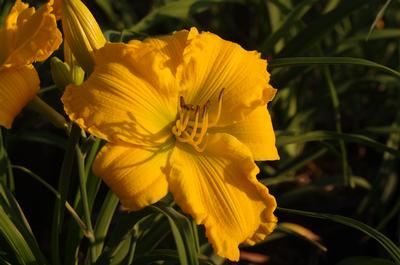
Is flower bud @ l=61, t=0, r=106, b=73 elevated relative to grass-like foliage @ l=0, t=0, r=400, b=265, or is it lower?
elevated

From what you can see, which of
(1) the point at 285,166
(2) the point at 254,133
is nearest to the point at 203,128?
(2) the point at 254,133

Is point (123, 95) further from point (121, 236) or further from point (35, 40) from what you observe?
point (121, 236)

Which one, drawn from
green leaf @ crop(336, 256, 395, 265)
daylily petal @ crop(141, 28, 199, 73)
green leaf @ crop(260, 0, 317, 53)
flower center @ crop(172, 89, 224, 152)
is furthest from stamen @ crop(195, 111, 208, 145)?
green leaf @ crop(260, 0, 317, 53)

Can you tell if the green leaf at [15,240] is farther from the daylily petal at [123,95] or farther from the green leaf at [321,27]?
the green leaf at [321,27]

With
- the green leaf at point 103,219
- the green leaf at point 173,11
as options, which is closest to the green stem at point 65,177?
the green leaf at point 103,219

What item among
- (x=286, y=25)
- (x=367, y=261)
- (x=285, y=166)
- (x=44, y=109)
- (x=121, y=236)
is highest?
(x=44, y=109)

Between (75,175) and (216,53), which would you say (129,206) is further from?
(75,175)

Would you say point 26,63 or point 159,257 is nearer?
point 26,63

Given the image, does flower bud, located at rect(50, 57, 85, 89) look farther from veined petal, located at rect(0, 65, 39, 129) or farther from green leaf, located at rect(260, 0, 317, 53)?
green leaf, located at rect(260, 0, 317, 53)

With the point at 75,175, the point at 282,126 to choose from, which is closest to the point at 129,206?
the point at 75,175
